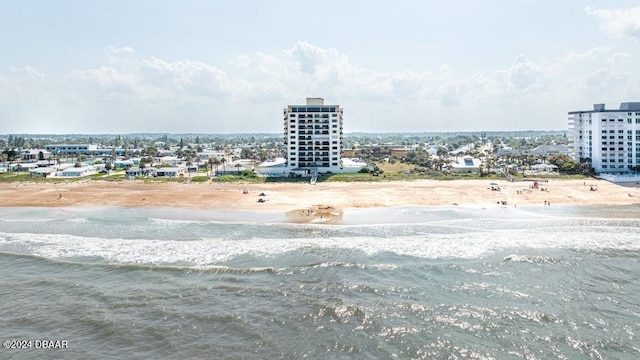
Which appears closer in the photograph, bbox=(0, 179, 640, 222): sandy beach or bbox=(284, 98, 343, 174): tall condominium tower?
bbox=(0, 179, 640, 222): sandy beach

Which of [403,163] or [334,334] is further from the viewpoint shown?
[403,163]

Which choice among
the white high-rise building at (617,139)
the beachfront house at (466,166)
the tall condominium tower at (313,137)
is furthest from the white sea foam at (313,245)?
the tall condominium tower at (313,137)

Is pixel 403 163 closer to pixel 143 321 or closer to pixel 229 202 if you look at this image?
pixel 229 202

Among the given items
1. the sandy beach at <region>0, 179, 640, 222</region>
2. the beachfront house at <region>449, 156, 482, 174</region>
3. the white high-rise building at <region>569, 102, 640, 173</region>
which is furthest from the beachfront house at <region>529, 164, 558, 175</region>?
the sandy beach at <region>0, 179, 640, 222</region>

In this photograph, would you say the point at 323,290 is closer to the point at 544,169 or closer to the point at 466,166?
the point at 466,166

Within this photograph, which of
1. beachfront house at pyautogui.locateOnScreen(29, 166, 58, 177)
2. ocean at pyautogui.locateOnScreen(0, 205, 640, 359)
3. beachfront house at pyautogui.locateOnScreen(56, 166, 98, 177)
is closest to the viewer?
ocean at pyautogui.locateOnScreen(0, 205, 640, 359)

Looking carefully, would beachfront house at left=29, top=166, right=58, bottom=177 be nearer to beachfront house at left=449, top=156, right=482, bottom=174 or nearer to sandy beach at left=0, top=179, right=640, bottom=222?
sandy beach at left=0, top=179, right=640, bottom=222

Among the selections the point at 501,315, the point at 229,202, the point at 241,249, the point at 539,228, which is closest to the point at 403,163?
the point at 229,202
